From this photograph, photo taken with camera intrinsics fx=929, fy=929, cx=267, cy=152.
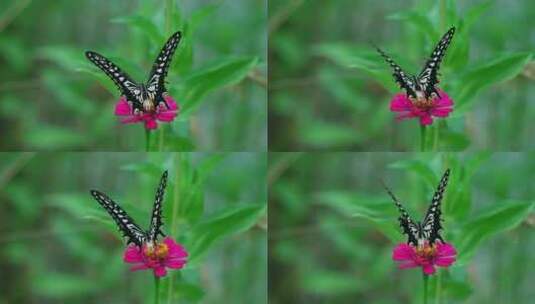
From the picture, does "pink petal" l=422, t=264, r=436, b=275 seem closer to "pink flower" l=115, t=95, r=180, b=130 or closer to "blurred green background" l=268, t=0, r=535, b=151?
"blurred green background" l=268, t=0, r=535, b=151

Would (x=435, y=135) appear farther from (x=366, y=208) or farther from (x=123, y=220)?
(x=123, y=220)

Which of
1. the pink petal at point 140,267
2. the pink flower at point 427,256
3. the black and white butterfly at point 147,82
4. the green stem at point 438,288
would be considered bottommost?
the green stem at point 438,288

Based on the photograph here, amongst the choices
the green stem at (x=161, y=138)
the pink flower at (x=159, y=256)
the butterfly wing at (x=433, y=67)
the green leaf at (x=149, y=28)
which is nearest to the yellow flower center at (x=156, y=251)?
the pink flower at (x=159, y=256)

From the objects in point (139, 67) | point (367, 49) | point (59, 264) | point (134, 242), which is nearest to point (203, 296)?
point (134, 242)

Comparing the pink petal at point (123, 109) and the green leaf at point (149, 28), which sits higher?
the green leaf at point (149, 28)

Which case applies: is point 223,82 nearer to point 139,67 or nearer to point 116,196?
point 139,67

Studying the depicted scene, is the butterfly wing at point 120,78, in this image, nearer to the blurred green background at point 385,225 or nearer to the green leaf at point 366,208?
the blurred green background at point 385,225

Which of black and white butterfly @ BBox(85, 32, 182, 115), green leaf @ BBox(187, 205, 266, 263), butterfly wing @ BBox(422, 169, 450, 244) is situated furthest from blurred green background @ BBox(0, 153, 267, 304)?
butterfly wing @ BBox(422, 169, 450, 244)
